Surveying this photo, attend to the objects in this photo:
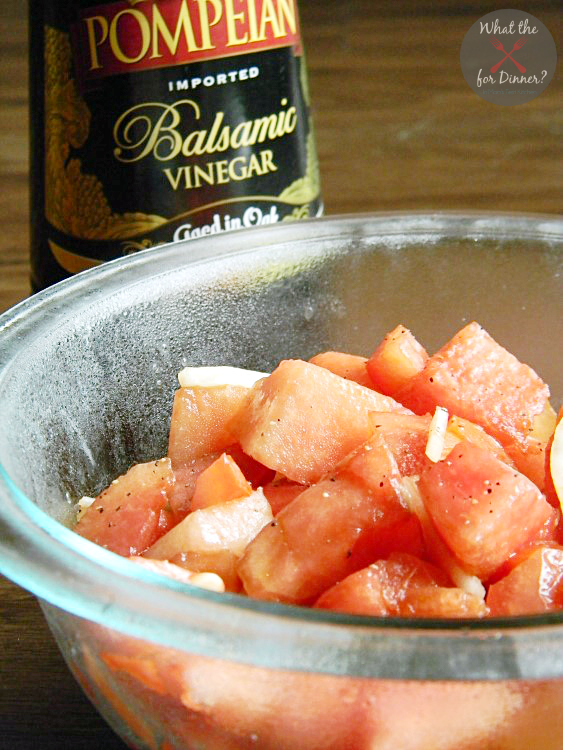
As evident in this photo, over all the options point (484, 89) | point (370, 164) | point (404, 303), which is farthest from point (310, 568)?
point (484, 89)

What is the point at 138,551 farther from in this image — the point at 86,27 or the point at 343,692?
the point at 86,27

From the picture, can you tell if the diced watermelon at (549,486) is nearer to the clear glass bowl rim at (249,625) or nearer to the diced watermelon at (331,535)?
the diced watermelon at (331,535)

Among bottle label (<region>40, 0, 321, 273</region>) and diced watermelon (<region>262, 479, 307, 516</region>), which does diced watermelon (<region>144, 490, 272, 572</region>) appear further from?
bottle label (<region>40, 0, 321, 273</region>)

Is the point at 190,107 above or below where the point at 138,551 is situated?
above

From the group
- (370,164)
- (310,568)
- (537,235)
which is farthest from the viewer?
(370,164)

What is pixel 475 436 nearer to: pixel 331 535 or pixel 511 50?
pixel 331 535

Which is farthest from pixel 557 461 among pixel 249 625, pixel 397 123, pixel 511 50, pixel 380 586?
pixel 397 123

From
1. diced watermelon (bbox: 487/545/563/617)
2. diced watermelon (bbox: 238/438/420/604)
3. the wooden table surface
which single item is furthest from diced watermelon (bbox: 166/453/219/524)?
the wooden table surface
